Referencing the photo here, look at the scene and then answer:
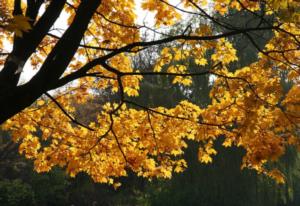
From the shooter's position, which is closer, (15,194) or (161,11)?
(161,11)

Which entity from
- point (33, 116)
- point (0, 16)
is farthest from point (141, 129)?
point (0, 16)

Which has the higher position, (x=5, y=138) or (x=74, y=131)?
(x=5, y=138)

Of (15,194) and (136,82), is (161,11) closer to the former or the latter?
(136,82)

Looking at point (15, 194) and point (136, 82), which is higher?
point (15, 194)

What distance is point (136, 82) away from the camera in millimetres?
6578

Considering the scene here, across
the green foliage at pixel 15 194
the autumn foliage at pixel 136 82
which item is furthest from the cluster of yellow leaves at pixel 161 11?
the green foliage at pixel 15 194

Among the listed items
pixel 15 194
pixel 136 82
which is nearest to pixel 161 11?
pixel 136 82

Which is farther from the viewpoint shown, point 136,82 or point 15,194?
point 15,194

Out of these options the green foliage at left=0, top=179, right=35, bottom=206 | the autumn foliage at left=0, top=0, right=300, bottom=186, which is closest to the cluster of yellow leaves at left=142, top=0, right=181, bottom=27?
the autumn foliage at left=0, top=0, right=300, bottom=186

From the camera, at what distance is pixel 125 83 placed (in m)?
6.60

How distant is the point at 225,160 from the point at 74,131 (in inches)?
438

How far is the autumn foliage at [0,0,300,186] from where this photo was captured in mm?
4043

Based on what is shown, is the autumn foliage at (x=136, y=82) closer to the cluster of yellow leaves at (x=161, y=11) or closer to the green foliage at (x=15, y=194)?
the cluster of yellow leaves at (x=161, y=11)

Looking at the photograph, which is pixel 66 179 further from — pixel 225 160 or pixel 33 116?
pixel 33 116
